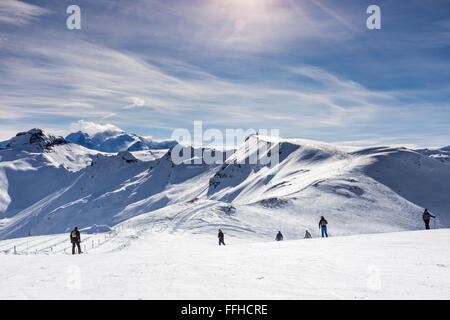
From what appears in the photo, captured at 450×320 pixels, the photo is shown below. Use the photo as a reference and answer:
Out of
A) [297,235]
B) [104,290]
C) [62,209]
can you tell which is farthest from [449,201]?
[62,209]

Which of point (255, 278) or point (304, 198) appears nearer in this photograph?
point (255, 278)

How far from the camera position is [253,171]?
5349 inches

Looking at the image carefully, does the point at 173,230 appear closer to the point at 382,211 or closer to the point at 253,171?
the point at 382,211

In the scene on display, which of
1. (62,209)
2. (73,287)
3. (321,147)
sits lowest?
(62,209)

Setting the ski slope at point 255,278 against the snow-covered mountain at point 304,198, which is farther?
the snow-covered mountain at point 304,198

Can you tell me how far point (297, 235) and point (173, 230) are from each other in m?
17.7

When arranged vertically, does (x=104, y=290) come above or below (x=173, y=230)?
above

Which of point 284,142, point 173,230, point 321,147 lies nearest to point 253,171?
point 284,142

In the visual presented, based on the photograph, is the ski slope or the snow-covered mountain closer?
the ski slope

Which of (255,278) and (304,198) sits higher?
(255,278)

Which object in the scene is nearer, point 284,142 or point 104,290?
point 104,290

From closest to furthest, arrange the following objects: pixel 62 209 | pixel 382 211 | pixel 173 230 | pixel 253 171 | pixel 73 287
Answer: pixel 73 287, pixel 173 230, pixel 382 211, pixel 253 171, pixel 62 209
